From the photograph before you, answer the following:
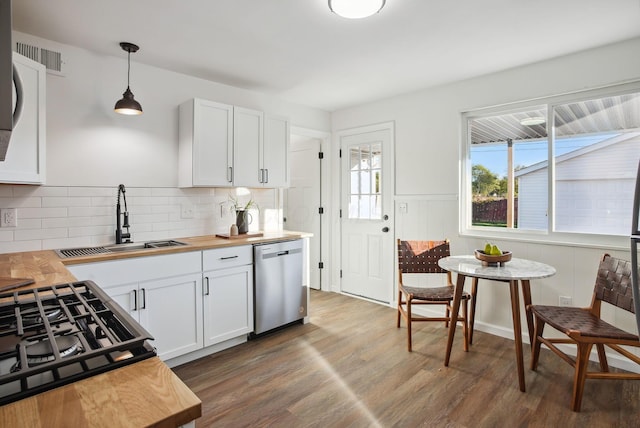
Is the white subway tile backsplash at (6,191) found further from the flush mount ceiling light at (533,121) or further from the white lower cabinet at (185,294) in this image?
the flush mount ceiling light at (533,121)

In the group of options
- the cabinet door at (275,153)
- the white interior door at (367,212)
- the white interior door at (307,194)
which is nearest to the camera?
the cabinet door at (275,153)

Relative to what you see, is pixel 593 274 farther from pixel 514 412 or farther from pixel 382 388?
pixel 382 388

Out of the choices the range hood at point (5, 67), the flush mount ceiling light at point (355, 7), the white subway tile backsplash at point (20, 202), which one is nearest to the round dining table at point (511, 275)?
the flush mount ceiling light at point (355, 7)

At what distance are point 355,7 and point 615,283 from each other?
235 centimetres

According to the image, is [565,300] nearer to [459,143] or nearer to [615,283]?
[615,283]

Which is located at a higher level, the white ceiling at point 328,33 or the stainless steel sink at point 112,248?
the white ceiling at point 328,33

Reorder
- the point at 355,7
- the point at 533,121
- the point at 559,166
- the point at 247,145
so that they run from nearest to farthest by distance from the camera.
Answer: the point at 355,7 < the point at 559,166 < the point at 533,121 < the point at 247,145

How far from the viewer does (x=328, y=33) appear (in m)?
2.45

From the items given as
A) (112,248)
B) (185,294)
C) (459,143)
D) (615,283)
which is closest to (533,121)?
(459,143)

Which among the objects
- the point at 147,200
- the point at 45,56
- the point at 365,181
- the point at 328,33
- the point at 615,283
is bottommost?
the point at 615,283

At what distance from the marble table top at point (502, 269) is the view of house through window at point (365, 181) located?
1507mm

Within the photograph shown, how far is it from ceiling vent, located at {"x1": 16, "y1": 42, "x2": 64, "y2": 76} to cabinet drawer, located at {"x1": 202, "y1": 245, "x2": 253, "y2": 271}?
1696mm

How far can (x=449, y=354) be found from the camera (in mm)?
2619

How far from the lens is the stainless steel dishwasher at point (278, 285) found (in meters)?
3.09
